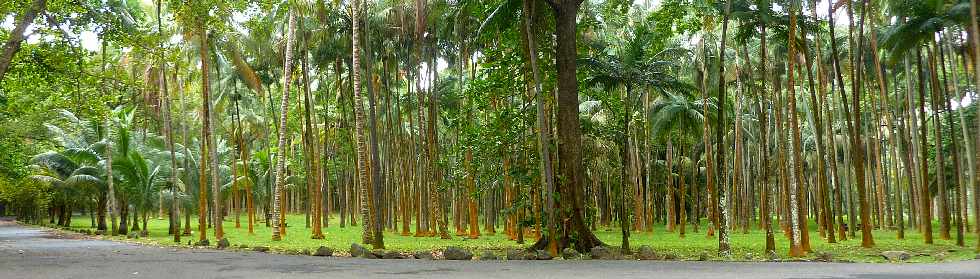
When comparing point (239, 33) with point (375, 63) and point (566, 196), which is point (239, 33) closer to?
point (375, 63)

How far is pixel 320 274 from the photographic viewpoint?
11.0 meters

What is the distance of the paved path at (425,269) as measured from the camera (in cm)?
1066

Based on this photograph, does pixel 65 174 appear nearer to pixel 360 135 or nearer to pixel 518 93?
pixel 360 135

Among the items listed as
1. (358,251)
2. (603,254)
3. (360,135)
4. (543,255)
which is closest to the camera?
→ (543,255)

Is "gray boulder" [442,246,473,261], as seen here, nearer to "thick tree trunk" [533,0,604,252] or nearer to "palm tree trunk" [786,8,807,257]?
"thick tree trunk" [533,0,604,252]

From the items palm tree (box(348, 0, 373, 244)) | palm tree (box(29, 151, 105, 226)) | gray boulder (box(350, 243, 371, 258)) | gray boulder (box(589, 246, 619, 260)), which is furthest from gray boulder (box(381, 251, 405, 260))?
palm tree (box(29, 151, 105, 226))

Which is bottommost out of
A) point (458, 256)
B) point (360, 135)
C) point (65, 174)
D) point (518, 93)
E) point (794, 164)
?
point (458, 256)

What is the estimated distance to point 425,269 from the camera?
11.8 m

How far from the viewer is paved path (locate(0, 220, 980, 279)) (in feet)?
35.0

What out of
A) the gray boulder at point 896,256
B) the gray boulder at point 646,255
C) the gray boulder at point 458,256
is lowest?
the gray boulder at point 896,256

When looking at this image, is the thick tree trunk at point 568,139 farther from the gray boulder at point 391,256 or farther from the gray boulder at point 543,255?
the gray boulder at point 391,256

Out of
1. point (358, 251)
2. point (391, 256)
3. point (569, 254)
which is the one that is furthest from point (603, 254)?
point (358, 251)

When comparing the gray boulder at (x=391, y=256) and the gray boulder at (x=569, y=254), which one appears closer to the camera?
the gray boulder at (x=391, y=256)

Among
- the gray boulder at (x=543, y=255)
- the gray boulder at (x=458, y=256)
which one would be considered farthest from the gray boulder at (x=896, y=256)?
the gray boulder at (x=458, y=256)
